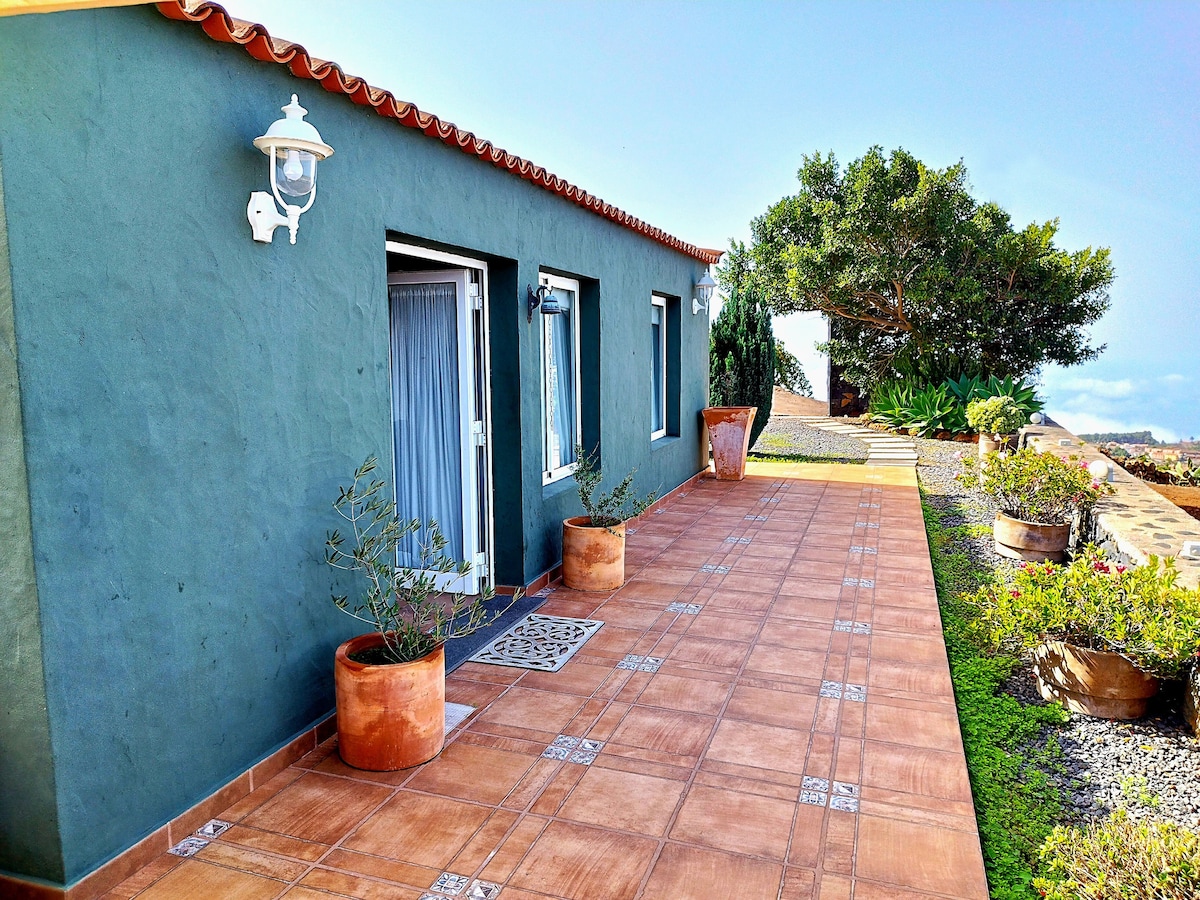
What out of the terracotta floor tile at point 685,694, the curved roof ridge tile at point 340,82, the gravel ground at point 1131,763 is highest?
the curved roof ridge tile at point 340,82

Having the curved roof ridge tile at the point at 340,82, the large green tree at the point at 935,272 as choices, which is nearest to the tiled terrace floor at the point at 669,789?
the curved roof ridge tile at the point at 340,82

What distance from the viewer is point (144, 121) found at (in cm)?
286

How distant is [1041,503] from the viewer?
7.23 meters

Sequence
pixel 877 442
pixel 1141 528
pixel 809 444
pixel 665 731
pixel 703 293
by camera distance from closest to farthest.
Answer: pixel 665 731
pixel 1141 528
pixel 703 293
pixel 809 444
pixel 877 442

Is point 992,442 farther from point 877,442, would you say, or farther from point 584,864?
point 584,864

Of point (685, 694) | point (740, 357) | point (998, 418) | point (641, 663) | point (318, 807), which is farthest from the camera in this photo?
point (998, 418)

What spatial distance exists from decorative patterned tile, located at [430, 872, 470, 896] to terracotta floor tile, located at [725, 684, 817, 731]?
1.73m

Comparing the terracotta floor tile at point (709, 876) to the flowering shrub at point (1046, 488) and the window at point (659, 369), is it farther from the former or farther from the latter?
the window at point (659, 369)

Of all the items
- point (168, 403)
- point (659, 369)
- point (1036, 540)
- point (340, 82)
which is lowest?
point (1036, 540)

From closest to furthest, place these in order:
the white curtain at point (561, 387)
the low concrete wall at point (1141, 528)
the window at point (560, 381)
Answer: the low concrete wall at point (1141, 528)
the window at point (560, 381)
the white curtain at point (561, 387)

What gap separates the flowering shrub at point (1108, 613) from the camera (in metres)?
3.89

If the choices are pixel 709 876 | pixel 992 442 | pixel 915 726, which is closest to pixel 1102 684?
pixel 915 726

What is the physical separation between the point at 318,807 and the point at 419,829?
485 millimetres

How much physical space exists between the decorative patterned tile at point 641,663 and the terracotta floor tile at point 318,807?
67.9 inches
